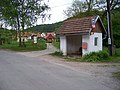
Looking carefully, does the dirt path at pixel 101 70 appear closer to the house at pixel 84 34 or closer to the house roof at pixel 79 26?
the house at pixel 84 34

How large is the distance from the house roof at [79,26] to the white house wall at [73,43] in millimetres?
1984

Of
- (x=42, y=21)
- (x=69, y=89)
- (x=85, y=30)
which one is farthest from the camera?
(x=42, y=21)

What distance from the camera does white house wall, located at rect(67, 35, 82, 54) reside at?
28531mm

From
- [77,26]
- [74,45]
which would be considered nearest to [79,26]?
[77,26]

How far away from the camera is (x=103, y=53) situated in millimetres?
21906

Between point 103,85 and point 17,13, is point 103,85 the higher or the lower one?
the lower one

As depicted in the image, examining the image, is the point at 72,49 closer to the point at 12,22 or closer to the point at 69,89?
the point at 12,22

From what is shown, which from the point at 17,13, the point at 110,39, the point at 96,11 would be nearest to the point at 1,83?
the point at 110,39

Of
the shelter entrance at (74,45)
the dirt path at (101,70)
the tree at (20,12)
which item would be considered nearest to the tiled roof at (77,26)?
the shelter entrance at (74,45)

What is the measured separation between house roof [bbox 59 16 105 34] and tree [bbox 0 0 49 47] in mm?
13875

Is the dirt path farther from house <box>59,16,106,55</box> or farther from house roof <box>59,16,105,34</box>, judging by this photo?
house roof <box>59,16,105,34</box>

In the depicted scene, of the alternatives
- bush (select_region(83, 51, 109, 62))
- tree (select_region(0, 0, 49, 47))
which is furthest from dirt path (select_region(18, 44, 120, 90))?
tree (select_region(0, 0, 49, 47))

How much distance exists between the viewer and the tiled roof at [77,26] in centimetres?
2394

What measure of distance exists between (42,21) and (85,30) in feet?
64.1
